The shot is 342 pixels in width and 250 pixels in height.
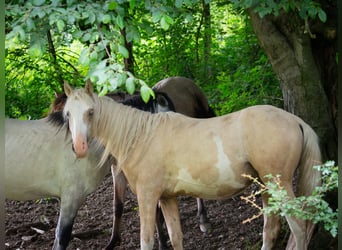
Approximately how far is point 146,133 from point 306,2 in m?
1.63

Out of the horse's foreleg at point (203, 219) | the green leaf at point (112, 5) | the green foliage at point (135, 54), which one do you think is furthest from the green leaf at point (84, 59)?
the horse's foreleg at point (203, 219)

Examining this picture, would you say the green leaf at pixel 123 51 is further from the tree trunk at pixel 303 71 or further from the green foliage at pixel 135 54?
the tree trunk at pixel 303 71

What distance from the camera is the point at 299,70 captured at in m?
4.84

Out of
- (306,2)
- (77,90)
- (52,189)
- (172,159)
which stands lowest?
(52,189)

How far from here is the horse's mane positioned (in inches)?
168

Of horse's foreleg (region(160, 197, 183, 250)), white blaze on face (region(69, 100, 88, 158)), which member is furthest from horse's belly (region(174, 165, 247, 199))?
white blaze on face (region(69, 100, 88, 158))

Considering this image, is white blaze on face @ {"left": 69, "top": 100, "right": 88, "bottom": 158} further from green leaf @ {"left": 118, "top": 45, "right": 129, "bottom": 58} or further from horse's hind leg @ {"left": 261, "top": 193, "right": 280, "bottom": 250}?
horse's hind leg @ {"left": 261, "top": 193, "right": 280, "bottom": 250}

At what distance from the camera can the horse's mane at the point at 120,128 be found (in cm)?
428

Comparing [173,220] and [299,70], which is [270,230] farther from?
[299,70]

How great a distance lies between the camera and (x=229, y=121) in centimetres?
415

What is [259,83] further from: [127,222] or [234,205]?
[127,222]

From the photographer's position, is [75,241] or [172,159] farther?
[75,241]

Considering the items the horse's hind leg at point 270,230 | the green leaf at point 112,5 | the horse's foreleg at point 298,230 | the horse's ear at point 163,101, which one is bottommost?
the horse's hind leg at point 270,230

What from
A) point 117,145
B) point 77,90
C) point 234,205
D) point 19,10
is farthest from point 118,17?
point 234,205
